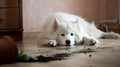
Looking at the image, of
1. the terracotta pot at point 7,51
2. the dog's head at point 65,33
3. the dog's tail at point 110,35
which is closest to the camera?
the terracotta pot at point 7,51

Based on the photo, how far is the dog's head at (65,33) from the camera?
2.51 m

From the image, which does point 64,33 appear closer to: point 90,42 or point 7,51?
point 90,42

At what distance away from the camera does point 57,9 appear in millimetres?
3951

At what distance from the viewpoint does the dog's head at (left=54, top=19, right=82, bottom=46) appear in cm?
251

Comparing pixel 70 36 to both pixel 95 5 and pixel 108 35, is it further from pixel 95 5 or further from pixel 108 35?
pixel 95 5

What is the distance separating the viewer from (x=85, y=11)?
4.13 metres

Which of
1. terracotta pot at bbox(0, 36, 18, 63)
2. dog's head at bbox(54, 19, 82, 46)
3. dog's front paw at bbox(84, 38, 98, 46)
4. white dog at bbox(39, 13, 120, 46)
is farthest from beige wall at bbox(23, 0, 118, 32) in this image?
terracotta pot at bbox(0, 36, 18, 63)

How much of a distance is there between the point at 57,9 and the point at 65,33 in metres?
1.46

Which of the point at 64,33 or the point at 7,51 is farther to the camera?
the point at 64,33

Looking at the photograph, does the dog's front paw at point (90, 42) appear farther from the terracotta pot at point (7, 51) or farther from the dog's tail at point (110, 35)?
the terracotta pot at point (7, 51)

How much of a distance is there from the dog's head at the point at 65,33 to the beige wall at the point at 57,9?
1.23 m

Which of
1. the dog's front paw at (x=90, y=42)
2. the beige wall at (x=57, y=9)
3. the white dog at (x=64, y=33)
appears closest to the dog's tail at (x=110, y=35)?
the white dog at (x=64, y=33)

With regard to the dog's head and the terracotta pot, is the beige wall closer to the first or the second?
the dog's head

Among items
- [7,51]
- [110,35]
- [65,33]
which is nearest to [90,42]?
[65,33]
